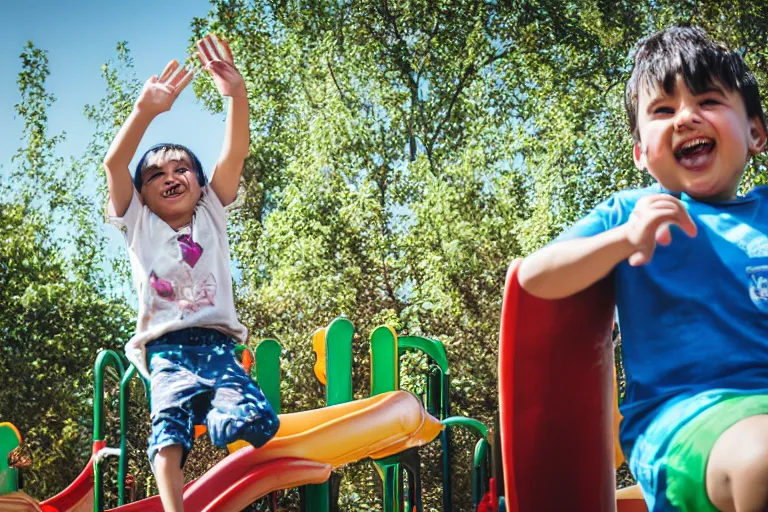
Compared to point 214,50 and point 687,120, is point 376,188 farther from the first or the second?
point 687,120

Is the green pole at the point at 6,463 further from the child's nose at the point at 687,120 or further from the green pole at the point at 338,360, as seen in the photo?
the child's nose at the point at 687,120

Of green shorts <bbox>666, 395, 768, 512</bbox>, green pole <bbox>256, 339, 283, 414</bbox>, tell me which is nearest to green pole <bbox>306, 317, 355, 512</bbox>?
green pole <bbox>256, 339, 283, 414</bbox>

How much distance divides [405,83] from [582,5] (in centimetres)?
168

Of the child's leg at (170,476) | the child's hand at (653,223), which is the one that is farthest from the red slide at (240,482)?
the child's hand at (653,223)

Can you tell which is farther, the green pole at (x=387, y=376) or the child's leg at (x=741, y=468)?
the green pole at (x=387, y=376)

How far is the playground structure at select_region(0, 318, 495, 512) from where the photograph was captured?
10.5ft

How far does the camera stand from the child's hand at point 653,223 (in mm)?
994

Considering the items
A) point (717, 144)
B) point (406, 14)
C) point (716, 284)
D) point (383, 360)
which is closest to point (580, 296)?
point (716, 284)

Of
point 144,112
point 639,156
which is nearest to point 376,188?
point 144,112

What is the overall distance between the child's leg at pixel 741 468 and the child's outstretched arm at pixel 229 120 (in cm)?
196

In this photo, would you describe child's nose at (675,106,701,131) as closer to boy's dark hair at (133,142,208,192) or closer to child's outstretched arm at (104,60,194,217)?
child's outstretched arm at (104,60,194,217)

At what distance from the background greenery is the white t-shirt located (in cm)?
435

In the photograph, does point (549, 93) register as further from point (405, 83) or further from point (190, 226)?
point (190, 226)

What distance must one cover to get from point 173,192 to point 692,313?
192 centimetres
